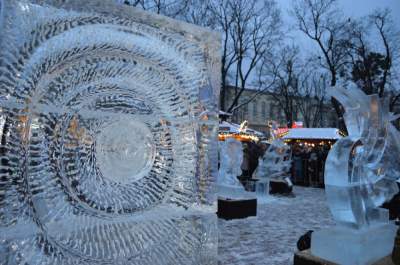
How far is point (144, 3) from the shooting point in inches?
597

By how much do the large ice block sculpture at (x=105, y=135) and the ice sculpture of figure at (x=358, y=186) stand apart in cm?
177

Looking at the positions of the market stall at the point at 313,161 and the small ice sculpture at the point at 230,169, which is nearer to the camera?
the small ice sculpture at the point at 230,169

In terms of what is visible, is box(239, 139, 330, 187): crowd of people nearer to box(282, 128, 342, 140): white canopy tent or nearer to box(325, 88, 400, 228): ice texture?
box(282, 128, 342, 140): white canopy tent

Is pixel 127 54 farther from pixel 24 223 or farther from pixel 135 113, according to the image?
pixel 24 223

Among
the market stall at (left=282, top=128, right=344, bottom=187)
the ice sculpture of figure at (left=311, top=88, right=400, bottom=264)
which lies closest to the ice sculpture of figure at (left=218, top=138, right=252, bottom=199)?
the ice sculpture of figure at (left=311, top=88, right=400, bottom=264)

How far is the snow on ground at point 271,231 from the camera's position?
16.4 feet

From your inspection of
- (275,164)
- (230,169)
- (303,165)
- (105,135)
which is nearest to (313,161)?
(303,165)

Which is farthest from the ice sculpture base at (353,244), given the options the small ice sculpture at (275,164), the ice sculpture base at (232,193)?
the small ice sculpture at (275,164)

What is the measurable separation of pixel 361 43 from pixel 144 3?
44.2 ft

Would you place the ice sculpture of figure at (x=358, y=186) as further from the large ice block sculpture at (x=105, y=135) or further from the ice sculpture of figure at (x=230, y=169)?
the ice sculpture of figure at (x=230, y=169)

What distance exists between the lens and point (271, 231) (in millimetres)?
6625

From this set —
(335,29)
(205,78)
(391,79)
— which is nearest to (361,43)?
(335,29)

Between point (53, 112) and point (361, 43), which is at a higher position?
point (361, 43)

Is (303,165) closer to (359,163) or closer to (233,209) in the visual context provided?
(233,209)
